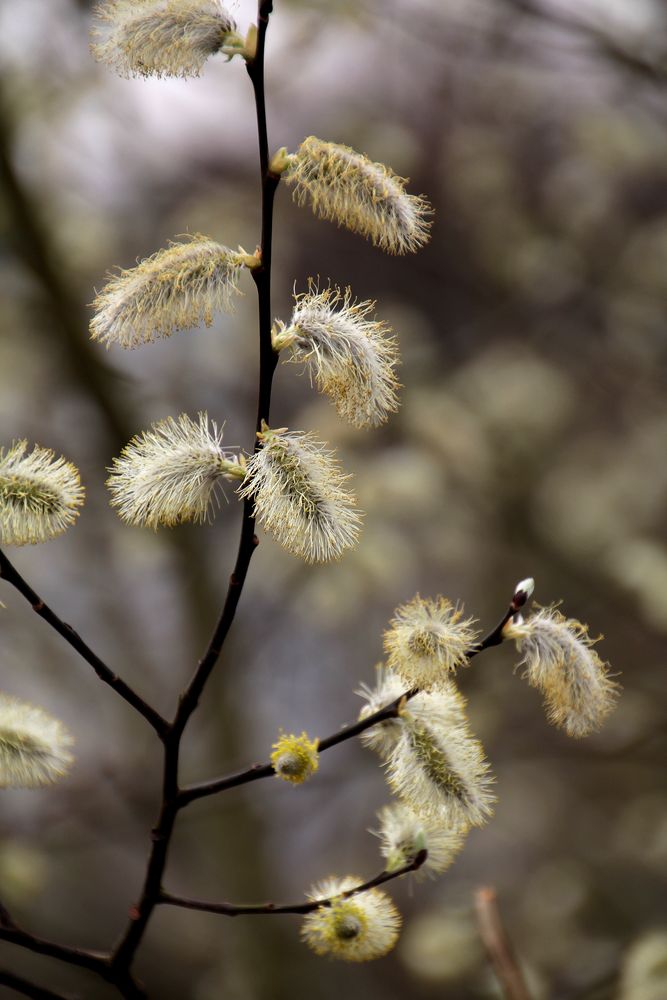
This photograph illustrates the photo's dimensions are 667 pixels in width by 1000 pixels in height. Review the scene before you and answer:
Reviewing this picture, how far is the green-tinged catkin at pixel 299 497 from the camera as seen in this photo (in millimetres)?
494

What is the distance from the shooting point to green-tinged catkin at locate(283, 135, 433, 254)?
49cm

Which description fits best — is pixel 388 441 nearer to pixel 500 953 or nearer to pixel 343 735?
pixel 500 953

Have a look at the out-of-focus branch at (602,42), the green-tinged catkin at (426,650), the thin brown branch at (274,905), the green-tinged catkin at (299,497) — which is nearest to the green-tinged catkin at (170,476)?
the green-tinged catkin at (299,497)

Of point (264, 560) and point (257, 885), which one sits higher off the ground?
point (264, 560)

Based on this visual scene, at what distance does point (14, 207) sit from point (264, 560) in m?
0.82

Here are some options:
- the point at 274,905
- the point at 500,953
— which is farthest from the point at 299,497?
the point at 500,953

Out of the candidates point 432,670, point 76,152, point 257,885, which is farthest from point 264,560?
point 432,670

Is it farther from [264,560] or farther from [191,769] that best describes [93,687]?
[264,560]

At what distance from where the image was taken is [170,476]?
1.75 ft

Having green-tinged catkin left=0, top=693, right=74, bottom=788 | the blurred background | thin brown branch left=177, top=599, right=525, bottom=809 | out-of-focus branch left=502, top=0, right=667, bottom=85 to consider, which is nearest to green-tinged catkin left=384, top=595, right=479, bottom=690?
thin brown branch left=177, top=599, right=525, bottom=809

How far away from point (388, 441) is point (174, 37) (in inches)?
60.1

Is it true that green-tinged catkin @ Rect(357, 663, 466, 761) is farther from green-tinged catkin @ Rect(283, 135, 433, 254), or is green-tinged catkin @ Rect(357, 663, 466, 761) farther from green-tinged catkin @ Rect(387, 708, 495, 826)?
green-tinged catkin @ Rect(283, 135, 433, 254)

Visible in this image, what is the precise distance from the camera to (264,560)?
1933 mm

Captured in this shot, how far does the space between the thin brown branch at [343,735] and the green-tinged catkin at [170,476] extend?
151 millimetres
